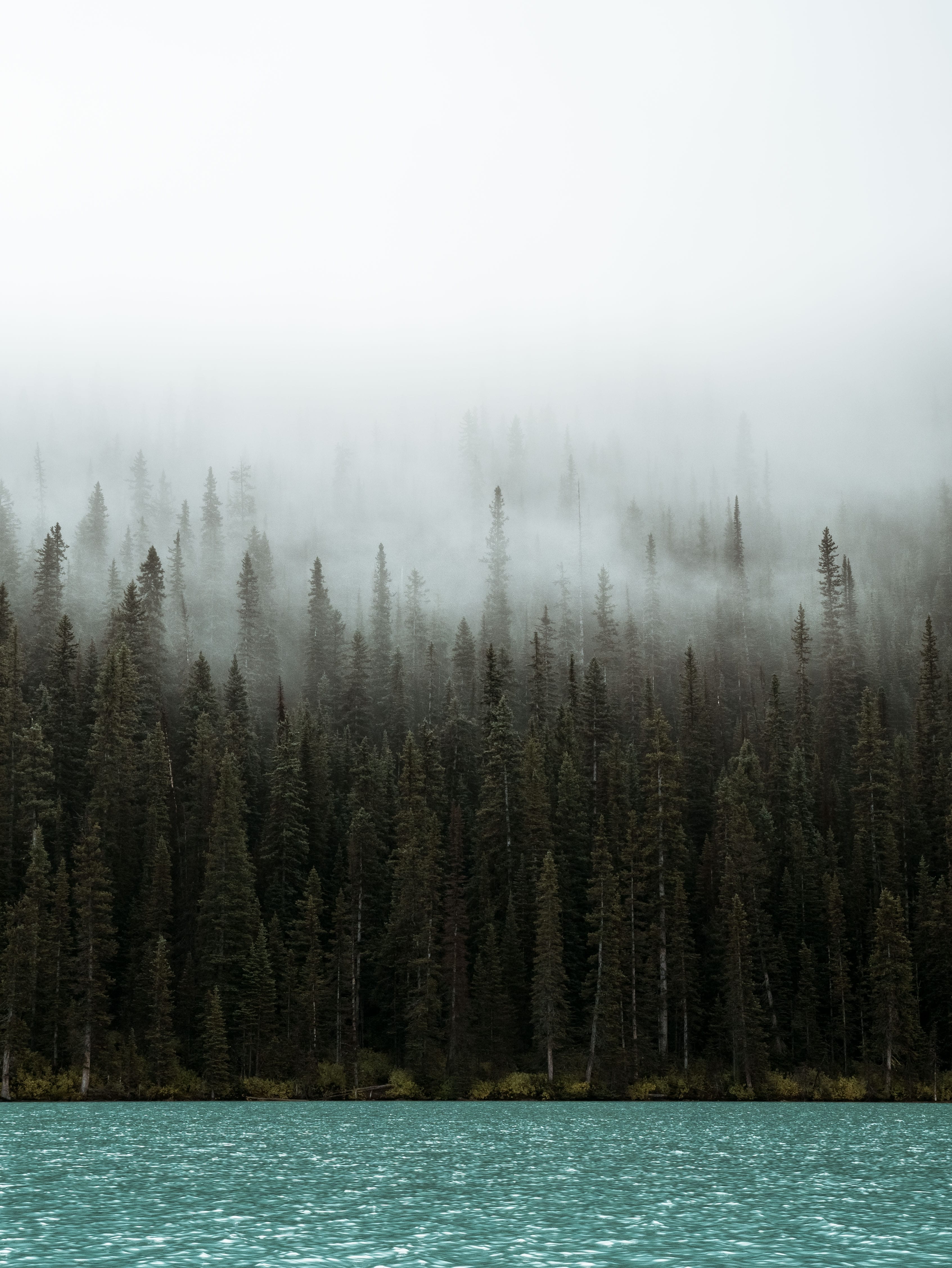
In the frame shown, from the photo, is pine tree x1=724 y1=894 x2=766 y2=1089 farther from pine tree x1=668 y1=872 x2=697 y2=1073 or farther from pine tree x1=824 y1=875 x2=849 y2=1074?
pine tree x1=824 y1=875 x2=849 y2=1074

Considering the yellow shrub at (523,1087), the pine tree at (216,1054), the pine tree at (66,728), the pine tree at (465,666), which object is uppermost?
the pine tree at (465,666)

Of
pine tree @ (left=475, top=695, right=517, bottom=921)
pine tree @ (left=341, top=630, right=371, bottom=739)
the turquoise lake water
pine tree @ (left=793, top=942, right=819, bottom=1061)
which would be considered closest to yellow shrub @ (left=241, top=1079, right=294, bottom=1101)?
pine tree @ (left=475, top=695, right=517, bottom=921)

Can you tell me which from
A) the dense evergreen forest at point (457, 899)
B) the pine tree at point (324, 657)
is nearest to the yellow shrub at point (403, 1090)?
the dense evergreen forest at point (457, 899)

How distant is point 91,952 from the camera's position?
94688 millimetres

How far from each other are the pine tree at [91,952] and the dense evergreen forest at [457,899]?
0.28 m

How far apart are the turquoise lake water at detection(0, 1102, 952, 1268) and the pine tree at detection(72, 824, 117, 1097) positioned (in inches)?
921

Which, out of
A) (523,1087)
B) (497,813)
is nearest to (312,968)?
(523,1087)

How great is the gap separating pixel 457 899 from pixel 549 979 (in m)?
11.3

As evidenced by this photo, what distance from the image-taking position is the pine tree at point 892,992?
95.5m

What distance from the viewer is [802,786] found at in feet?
424

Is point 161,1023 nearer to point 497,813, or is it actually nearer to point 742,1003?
point 497,813

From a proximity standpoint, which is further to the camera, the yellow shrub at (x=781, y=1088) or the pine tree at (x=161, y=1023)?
the yellow shrub at (x=781, y=1088)

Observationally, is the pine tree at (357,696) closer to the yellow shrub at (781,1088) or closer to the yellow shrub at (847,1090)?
the yellow shrub at (781,1088)

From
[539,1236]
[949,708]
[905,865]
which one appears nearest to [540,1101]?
[905,865]
